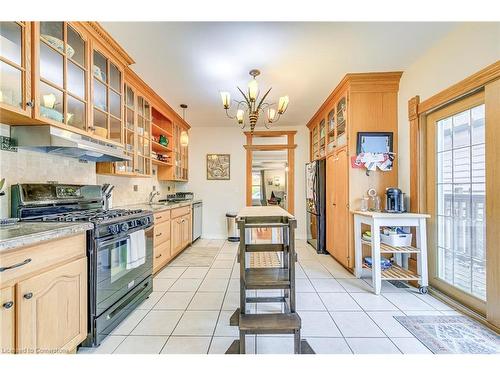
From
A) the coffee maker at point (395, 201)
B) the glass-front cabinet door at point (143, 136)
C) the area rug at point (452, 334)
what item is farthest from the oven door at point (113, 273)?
the coffee maker at point (395, 201)

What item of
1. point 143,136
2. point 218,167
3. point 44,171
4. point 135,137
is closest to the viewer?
point 44,171

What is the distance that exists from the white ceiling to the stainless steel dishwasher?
240cm

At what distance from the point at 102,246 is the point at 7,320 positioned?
2.09ft

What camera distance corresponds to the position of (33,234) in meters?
1.19

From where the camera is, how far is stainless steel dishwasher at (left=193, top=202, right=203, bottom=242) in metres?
4.74

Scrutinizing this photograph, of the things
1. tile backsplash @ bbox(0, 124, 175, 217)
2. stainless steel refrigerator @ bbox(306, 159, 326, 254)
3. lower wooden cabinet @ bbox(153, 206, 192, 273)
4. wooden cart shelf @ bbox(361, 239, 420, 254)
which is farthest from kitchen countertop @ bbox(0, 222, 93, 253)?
stainless steel refrigerator @ bbox(306, 159, 326, 254)

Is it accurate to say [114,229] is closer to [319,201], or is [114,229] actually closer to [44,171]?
[44,171]

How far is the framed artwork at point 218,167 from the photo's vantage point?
534cm

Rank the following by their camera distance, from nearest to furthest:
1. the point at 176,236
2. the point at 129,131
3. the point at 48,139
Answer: the point at 48,139, the point at 129,131, the point at 176,236

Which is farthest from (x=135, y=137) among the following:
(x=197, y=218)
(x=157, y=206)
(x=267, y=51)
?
(x=197, y=218)

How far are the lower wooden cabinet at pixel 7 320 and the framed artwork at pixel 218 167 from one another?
4.34 metres

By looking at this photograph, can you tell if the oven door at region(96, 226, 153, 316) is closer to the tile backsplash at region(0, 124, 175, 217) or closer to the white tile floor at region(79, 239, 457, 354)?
the white tile floor at region(79, 239, 457, 354)

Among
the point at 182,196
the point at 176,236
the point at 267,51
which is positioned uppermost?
the point at 267,51

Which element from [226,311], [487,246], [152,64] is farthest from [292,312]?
[152,64]
